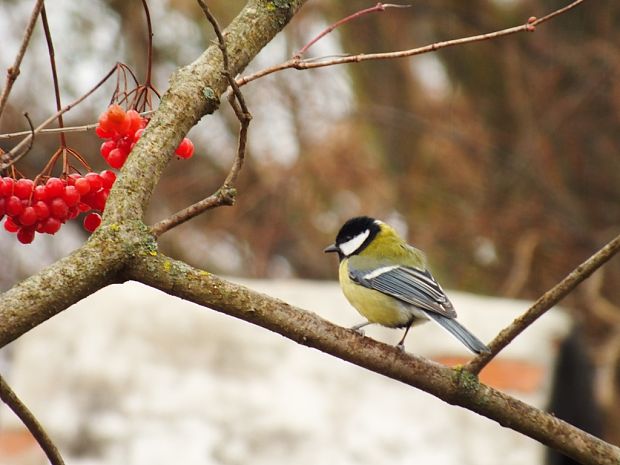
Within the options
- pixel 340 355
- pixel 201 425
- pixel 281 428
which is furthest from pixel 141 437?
pixel 340 355

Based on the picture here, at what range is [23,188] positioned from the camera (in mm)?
1477

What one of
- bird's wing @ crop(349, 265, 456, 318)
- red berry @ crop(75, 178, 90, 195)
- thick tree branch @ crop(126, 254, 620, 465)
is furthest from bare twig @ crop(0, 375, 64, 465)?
bird's wing @ crop(349, 265, 456, 318)

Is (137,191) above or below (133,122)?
→ below

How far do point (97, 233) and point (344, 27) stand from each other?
5.27 m

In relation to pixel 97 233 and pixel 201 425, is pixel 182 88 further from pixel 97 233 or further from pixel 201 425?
pixel 201 425

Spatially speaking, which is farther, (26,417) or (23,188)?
(23,188)

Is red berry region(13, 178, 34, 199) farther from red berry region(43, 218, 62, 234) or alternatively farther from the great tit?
the great tit

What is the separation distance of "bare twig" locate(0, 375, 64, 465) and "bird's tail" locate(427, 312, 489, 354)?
1.18 m

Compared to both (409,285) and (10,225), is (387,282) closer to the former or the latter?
(409,285)

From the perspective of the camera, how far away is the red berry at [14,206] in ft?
4.82

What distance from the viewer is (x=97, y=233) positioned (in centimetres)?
122

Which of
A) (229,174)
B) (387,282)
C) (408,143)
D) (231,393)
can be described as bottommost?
(229,174)

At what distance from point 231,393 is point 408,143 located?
3467mm

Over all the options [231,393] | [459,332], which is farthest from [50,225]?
[231,393]
